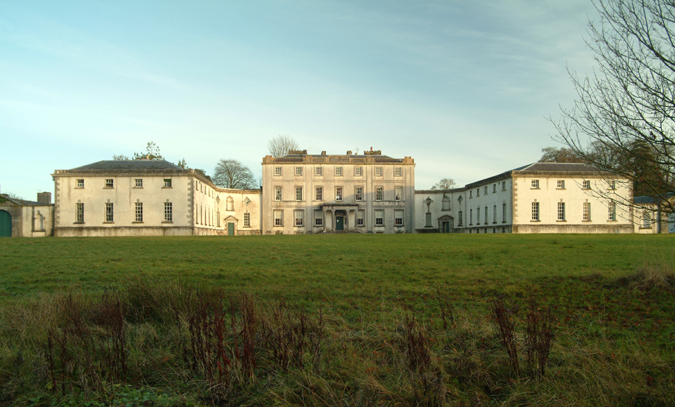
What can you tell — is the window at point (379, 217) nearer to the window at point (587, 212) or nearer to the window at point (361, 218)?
the window at point (361, 218)

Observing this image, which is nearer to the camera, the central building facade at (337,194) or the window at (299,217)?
the central building facade at (337,194)

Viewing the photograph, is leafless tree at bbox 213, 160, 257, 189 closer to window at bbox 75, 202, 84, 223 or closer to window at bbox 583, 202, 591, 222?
window at bbox 75, 202, 84, 223

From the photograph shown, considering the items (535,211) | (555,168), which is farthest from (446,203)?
(555,168)

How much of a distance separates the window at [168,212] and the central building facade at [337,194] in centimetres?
1475

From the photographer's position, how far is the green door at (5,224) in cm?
4328

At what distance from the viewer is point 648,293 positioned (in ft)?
26.5

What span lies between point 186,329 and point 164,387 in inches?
46.8

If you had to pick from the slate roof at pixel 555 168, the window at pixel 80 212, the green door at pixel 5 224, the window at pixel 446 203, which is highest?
the slate roof at pixel 555 168

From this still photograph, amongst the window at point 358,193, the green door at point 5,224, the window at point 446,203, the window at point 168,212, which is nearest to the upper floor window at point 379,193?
the window at point 358,193

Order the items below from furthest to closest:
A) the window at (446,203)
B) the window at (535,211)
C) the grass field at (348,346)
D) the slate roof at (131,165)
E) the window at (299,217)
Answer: the window at (446,203) → the window at (299,217) → the window at (535,211) → the slate roof at (131,165) → the grass field at (348,346)

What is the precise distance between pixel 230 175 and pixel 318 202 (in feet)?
64.4

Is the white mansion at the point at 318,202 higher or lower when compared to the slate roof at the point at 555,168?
lower

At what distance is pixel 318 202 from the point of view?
5781 centimetres

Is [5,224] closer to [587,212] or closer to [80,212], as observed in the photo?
[80,212]
